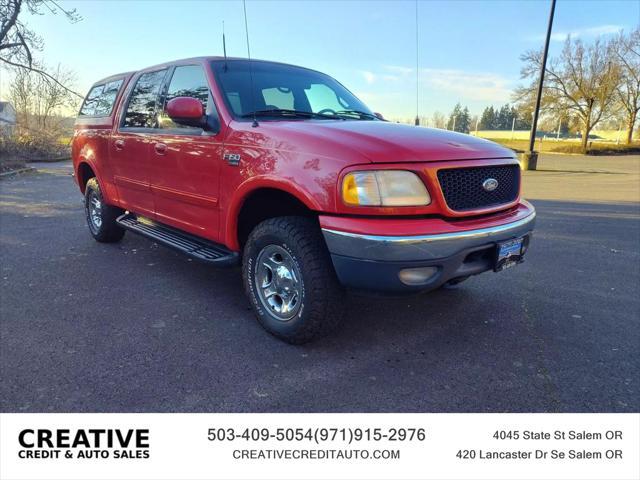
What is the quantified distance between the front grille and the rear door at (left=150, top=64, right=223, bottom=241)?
64.9 inches

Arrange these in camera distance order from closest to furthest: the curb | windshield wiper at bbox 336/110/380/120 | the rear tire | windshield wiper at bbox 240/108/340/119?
windshield wiper at bbox 240/108/340/119 < windshield wiper at bbox 336/110/380/120 < the rear tire < the curb

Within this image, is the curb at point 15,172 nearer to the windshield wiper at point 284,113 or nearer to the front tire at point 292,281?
the windshield wiper at point 284,113

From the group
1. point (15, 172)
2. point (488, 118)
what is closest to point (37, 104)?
point (15, 172)

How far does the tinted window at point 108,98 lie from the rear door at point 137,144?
1.57ft

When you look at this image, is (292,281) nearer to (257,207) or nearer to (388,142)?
(257,207)

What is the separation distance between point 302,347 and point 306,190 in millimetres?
1075

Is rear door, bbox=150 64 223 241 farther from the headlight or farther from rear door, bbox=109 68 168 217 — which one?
the headlight

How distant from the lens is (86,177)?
5.96 meters

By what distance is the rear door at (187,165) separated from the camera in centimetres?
346

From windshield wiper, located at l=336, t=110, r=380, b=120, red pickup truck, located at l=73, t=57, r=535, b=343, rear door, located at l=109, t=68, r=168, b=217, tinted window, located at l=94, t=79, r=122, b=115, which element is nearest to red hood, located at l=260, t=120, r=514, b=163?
red pickup truck, located at l=73, t=57, r=535, b=343

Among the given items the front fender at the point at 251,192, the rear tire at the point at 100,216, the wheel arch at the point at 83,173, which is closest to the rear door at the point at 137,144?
the rear tire at the point at 100,216

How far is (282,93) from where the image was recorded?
12.6 feet

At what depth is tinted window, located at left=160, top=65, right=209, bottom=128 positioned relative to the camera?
364 cm

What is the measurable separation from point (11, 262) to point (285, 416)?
4054 millimetres
